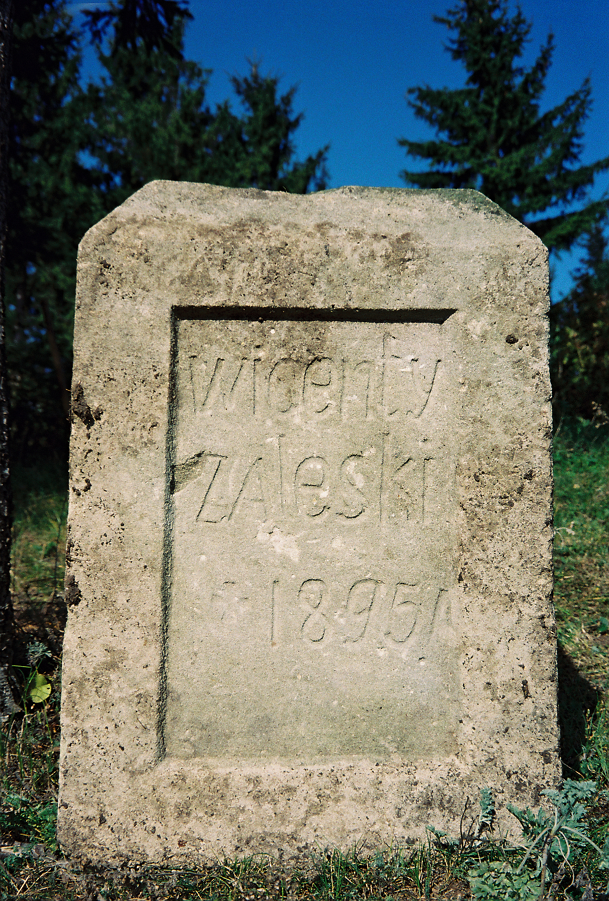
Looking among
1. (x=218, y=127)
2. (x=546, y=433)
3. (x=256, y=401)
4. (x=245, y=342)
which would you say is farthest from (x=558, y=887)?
(x=218, y=127)

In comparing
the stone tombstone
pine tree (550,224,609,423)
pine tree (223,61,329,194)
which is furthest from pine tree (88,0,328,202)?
the stone tombstone

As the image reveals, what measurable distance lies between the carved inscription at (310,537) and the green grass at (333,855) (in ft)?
0.94

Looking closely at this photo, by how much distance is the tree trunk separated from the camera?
7.06 feet

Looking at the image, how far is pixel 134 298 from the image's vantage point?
1.62m

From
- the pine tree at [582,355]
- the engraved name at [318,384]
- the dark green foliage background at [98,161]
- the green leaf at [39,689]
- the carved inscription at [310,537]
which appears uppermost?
the dark green foliage background at [98,161]

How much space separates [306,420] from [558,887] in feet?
4.61

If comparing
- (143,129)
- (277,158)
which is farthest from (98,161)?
(277,158)

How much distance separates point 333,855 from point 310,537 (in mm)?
877

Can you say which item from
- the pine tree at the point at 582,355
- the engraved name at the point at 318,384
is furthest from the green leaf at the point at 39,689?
the pine tree at the point at 582,355

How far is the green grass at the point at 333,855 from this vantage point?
1.48 meters

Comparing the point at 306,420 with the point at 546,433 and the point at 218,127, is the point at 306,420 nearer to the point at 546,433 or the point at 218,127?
the point at 546,433

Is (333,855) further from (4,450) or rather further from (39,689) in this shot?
(4,450)

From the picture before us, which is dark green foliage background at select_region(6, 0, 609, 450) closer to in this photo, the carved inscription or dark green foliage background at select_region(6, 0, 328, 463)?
dark green foliage background at select_region(6, 0, 328, 463)

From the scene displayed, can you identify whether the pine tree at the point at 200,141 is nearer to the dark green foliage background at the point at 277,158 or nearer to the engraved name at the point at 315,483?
the dark green foliage background at the point at 277,158
